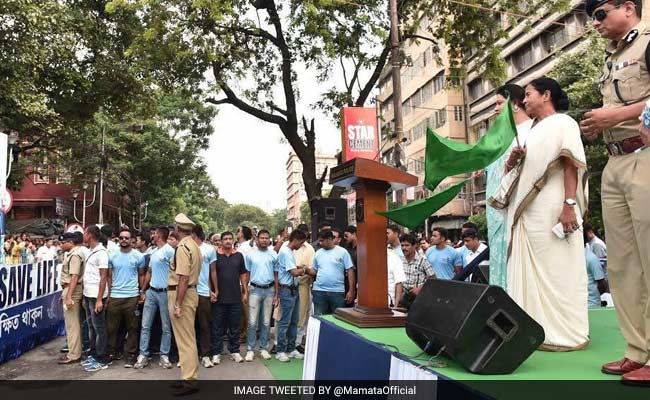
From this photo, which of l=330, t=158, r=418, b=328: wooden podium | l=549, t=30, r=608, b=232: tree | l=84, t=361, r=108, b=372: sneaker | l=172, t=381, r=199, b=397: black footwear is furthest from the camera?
l=549, t=30, r=608, b=232: tree

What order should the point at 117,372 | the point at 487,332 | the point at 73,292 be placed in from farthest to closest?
the point at 73,292 → the point at 117,372 → the point at 487,332

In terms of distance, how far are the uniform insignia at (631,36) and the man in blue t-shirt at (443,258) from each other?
507 centimetres

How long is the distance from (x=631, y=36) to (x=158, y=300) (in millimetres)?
6262

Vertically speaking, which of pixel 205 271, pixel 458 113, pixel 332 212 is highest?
pixel 458 113

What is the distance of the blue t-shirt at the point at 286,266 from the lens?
7.39 meters

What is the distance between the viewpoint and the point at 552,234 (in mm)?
2951

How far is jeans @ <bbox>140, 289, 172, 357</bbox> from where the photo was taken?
6988mm

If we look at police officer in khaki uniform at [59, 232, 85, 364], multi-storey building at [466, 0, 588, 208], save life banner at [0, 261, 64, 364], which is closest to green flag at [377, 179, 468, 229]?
police officer in khaki uniform at [59, 232, 85, 364]

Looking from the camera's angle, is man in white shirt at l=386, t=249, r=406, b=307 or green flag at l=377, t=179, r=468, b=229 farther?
man in white shirt at l=386, t=249, r=406, b=307

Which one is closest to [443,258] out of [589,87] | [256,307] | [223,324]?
[256,307]

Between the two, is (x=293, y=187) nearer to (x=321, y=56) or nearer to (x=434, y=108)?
(x=434, y=108)

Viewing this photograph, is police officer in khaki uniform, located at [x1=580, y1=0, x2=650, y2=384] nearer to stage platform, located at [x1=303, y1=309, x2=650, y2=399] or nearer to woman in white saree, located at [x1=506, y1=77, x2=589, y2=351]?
stage platform, located at [x1=303, y1=309, x2=650, y2=399]

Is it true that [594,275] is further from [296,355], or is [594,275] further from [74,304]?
[74,304]

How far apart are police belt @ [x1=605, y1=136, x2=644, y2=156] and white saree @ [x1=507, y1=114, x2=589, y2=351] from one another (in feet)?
1.47
